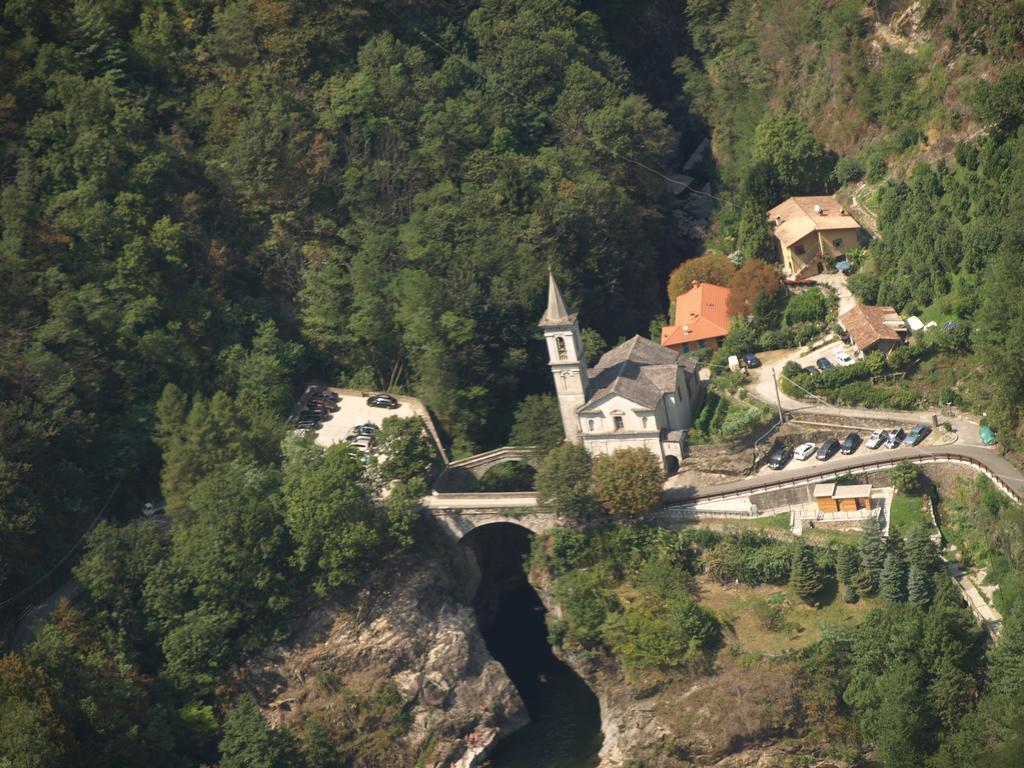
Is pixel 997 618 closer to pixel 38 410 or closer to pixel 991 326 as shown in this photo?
pixel 991 326

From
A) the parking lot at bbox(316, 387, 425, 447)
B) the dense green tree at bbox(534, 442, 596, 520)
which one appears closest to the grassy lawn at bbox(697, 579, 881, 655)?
the dense green tree at bbox(534, 442, 596, 520)

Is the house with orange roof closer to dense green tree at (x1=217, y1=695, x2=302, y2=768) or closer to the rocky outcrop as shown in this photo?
the rocky outcrop

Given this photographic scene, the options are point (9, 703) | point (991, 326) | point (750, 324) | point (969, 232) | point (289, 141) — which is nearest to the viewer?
point (9, 703)

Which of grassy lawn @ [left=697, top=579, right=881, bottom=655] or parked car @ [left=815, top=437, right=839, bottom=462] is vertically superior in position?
parked car @ [left=815, top=437, right=839, bottom=462]

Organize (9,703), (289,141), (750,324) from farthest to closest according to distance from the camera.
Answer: (289,141) < (750,324) < (9,703)

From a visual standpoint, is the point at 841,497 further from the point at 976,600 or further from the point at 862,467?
the point at 976,600

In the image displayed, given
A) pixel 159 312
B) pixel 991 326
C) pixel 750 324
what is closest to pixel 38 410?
pixel 159 312
